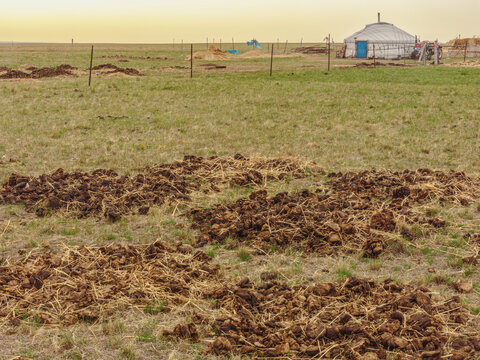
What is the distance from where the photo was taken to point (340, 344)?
4723 mm

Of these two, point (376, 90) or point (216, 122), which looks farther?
point (376, 90)

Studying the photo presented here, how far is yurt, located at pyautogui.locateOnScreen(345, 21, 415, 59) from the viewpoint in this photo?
196ft

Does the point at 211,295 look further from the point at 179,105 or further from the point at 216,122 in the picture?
the point at 179,105

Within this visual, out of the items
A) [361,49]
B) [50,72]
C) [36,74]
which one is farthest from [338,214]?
[361,49]

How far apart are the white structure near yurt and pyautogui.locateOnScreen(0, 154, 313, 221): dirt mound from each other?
170 ft

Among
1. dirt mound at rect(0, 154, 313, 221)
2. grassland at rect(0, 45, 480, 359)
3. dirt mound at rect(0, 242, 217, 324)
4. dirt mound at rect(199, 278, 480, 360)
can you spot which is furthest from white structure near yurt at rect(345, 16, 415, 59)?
dirt mound at rect(199, 278, 480, 360)

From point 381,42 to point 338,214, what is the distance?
5735 centimetres

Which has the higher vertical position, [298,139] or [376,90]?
[376,90]

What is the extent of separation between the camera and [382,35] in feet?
205

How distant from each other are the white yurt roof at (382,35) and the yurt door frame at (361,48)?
2.96ft

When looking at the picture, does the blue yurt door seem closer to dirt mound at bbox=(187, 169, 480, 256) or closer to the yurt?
the yurt

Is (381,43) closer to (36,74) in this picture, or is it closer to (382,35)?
(382,35)

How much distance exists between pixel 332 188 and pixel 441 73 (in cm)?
2656

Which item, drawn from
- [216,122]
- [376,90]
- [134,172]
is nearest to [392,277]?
[134,172]
